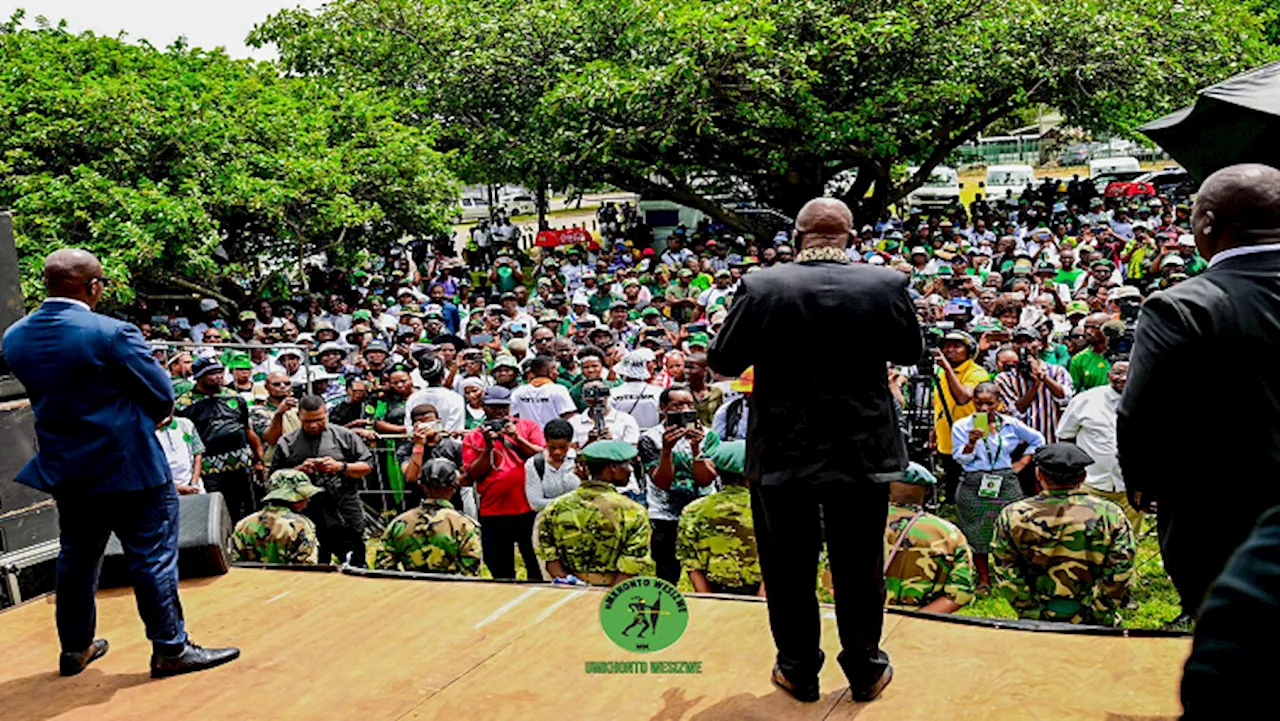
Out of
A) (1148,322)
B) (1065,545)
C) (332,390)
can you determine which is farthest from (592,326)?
(1148,322)

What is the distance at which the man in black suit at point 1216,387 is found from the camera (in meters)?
2.49

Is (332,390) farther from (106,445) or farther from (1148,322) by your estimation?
(1148,322)

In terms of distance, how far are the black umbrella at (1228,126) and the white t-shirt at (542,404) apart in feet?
14.9

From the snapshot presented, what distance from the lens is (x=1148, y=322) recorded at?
2.58 m

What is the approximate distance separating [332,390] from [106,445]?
5.55 meters

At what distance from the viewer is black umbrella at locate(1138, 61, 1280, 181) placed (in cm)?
350

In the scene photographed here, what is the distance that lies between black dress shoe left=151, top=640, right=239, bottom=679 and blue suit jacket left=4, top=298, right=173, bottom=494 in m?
0.65

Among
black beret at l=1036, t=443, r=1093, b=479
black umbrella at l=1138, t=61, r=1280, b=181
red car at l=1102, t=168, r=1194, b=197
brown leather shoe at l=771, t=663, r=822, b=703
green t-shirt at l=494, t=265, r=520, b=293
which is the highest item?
red car at l=1102, t=168, r=1194, b=197

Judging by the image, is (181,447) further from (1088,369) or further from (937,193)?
(937,193)

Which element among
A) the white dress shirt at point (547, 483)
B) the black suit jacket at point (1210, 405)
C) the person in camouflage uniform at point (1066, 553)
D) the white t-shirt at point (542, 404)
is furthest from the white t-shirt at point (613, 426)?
the black suit jacket at point (1210, 405)

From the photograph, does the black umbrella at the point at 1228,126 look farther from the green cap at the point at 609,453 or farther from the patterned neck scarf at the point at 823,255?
the green cap at the point at 609,453

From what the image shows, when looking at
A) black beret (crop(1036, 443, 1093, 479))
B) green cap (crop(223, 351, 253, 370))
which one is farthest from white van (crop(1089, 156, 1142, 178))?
black beret (crop(1036, 443, 1093, 479))

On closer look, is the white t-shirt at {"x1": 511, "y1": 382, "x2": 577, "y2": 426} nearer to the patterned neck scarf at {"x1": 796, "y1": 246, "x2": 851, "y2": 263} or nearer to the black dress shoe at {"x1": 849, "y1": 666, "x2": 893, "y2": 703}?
the black dress shoe at {"x1": 849, "y1": 666, "x2": 893, "y2": 703}

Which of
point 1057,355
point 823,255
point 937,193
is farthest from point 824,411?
point 937,193
